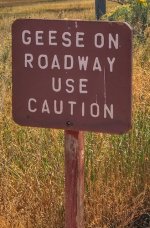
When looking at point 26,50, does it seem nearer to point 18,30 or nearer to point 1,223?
point 18,30

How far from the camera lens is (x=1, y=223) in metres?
3.19

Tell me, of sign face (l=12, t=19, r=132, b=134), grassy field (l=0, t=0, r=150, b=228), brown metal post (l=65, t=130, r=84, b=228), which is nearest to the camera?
sign face (l=12, t=19, r=132, b=134)

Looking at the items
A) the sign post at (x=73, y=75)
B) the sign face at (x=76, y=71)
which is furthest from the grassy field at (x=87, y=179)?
the sign face at (x=76, y=71)

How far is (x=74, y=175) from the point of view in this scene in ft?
8.76

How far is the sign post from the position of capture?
2.46 metres

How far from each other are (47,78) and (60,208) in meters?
0.98

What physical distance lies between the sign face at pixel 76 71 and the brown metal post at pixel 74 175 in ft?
0.38

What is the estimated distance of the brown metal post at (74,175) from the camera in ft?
8.73

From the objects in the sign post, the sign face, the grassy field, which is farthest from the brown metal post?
the grassy field

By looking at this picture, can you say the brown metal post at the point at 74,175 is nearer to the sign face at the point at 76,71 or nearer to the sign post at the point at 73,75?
the sign post at the point at 73,75

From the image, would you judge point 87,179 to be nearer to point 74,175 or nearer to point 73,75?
point 74,175

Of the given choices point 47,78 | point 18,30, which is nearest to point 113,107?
point 47,78

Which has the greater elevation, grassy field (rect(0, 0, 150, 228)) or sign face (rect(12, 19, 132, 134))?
sign face (rect(12, 19, 132, 134))

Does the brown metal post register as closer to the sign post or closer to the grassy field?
the sign post
